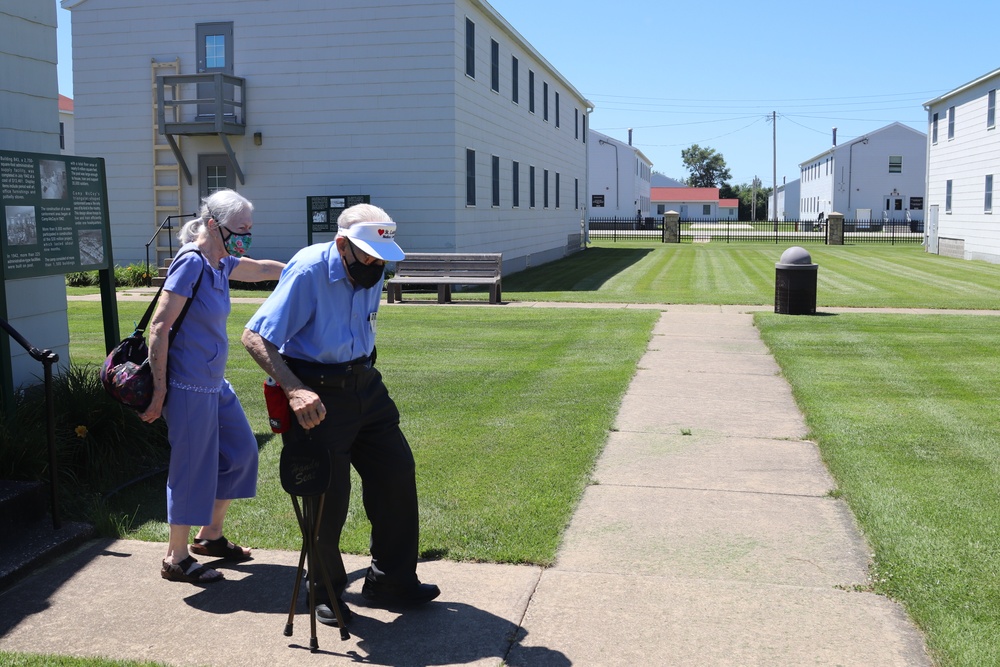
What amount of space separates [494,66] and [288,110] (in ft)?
19.4

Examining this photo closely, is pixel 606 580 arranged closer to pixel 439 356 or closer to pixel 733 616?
pixel 733 616

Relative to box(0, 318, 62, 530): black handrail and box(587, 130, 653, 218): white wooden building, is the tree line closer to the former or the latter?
box(587, 130, 653, 218): white wooden building

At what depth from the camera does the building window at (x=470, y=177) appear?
77.2 feet

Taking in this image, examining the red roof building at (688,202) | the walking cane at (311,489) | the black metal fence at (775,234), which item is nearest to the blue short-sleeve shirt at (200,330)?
the walking cane at (311,489)

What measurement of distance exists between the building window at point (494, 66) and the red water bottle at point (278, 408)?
2249 centimetres

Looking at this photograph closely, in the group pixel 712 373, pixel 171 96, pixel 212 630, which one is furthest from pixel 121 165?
pixel 212 630

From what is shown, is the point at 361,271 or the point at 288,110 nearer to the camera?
the point at 361,271

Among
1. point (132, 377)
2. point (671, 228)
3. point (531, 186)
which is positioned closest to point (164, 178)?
point (531, 186)

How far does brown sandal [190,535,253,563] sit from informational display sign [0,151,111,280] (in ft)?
8.24

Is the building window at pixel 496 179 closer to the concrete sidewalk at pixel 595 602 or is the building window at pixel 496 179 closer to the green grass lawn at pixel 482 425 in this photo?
the green grass lawn at pixel 482 425

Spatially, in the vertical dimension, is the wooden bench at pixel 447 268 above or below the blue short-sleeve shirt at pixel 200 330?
below

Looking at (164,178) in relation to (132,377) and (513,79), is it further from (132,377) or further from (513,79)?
(132,377)

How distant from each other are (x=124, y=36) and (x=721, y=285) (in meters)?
14.8

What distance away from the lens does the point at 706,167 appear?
158 metres
